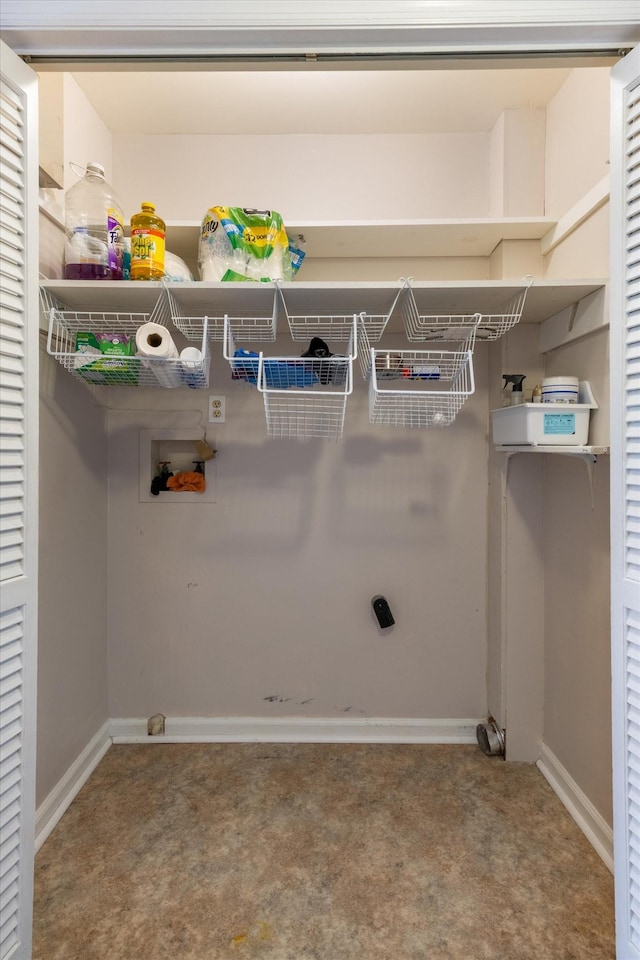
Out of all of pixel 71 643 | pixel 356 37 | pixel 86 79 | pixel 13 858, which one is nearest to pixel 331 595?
pixel 71 643

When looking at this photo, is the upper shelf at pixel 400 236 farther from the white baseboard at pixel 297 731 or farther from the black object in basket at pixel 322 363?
the white baseboard at pixel 297 731

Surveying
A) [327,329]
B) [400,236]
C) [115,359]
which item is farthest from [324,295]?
[115,359]

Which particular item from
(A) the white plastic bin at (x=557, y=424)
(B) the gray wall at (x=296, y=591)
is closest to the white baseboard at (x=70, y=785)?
(B) the gray wall at (x=296, y=591)

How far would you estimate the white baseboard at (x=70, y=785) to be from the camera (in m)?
1.60

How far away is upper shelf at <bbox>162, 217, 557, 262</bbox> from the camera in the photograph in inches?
69.3

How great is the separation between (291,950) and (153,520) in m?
1.51

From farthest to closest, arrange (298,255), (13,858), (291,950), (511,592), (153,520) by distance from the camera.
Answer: (153,520)
(511,592)
(298,255)
(291,950)
(13,858)

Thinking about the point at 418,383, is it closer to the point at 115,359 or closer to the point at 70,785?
the point at 115,359

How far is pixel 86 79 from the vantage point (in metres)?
1.77

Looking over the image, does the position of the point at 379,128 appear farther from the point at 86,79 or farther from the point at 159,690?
the point at 159,690

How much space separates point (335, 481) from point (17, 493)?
51.1 inches

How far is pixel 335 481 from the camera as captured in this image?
2.13 meters

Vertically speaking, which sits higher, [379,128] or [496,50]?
[379,128]

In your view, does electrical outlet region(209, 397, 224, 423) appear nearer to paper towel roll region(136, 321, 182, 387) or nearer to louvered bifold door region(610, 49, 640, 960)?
paper towel roll region(136, 321, 182, 387)
